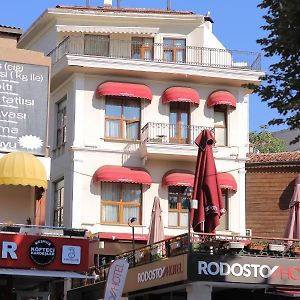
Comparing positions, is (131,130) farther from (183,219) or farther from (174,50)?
(174,50)

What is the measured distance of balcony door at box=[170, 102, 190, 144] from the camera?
130 ft

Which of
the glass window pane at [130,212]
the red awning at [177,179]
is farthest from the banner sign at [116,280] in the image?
the red awning at [177,179]

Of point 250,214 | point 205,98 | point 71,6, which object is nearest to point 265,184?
point 250,214

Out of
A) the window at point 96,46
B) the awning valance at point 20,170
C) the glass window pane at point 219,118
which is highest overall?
the window at point 96,46

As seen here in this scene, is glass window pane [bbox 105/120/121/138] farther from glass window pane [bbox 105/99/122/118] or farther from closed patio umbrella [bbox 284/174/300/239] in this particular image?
closed patio umbrella [bbox 284/174/300/239]

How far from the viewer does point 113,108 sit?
A: 39.3m

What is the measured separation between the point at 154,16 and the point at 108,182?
26.4 feet

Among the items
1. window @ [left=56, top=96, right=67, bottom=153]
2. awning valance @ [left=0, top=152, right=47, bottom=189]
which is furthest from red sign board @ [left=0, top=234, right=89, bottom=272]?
window @ [left=56, top=96, right=67, bottom=153]

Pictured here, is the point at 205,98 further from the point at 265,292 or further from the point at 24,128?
the point at 265,292

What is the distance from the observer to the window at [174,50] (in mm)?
41281

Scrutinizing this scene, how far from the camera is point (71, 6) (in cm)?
4281

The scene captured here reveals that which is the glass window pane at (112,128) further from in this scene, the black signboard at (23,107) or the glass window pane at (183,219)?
the black signboard at (23,107)

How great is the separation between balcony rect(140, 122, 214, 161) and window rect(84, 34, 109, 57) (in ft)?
12.5

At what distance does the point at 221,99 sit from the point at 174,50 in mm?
3388
